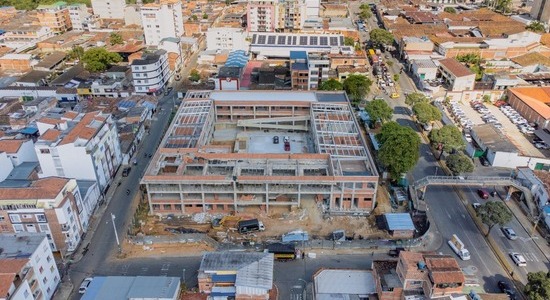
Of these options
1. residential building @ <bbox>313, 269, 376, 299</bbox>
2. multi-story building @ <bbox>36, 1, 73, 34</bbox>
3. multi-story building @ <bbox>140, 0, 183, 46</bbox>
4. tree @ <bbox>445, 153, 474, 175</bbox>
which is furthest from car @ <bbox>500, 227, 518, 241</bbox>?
multi-story building @ <bbox>36, 1, 73, 34</bbox>

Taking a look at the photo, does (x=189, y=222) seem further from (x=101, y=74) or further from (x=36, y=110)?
(x=101, y=74)

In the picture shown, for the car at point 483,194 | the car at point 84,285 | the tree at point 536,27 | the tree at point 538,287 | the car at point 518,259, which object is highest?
the tree at point 536,27

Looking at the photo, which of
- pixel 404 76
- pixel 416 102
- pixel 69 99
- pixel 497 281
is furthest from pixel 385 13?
pixel 497 281

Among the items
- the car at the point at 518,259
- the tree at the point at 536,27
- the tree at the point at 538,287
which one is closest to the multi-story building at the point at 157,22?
the car at the point at 518,259

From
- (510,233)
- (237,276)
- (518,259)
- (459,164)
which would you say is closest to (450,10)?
(459,164)

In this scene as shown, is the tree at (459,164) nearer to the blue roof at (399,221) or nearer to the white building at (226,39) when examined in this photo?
the blue roof at (399,221)

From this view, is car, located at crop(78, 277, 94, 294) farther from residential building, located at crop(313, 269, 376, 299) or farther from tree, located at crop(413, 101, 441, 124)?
tree, located at crop(413, 101, 441, 124)

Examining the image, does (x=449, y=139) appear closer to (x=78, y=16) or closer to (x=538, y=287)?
(x=538, y=287)
